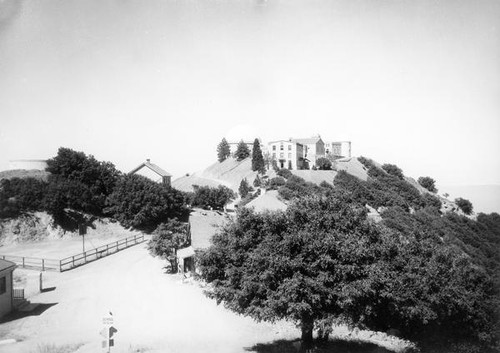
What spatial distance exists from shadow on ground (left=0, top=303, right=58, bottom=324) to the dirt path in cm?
26

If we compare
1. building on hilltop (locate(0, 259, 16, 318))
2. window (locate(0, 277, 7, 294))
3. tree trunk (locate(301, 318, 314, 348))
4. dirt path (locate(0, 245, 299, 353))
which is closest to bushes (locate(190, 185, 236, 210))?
dirt path (locate(0, 245, 299, 353))

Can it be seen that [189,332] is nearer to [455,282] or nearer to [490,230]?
[455,282]

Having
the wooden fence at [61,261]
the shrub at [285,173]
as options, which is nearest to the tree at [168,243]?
the wooden fence at [61,261]

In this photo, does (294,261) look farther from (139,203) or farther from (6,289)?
(139,203)

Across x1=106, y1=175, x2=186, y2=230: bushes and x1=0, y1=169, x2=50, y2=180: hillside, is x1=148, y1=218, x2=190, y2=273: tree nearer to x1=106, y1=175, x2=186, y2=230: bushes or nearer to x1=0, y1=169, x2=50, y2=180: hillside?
x1=106, y1=175, x2=186, y2=230: bushes

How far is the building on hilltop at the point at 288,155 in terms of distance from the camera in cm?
9925

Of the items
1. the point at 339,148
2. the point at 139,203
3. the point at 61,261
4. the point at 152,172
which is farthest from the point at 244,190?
the point at 339,148

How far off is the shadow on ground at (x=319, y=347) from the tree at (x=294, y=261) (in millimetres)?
1369

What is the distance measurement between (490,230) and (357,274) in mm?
87077

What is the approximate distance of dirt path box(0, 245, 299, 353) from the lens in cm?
1845

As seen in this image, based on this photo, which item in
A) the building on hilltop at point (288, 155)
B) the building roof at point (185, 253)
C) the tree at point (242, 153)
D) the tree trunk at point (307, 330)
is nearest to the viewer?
the tree trunk at point (307, 330)

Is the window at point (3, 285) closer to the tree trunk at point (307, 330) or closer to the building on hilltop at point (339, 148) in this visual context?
the tree trunk at point (307, 330)

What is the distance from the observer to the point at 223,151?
125 meters

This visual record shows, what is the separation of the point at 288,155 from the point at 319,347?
8376 centimetres
